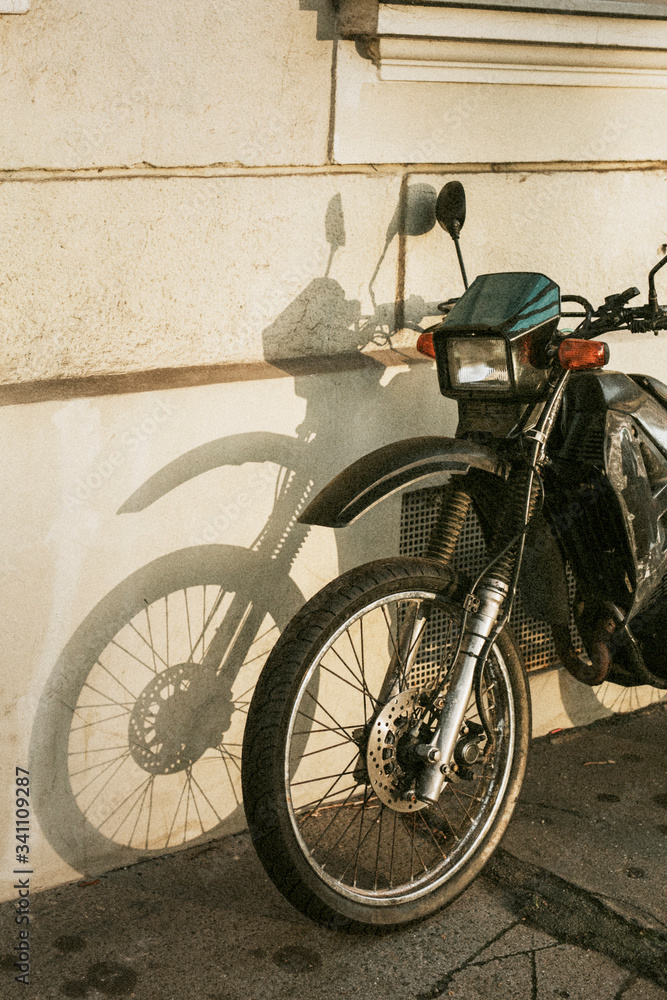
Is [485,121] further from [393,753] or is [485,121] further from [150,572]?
[393,753]

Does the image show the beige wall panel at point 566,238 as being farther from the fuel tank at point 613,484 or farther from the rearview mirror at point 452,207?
the fuel tank at point 613,484

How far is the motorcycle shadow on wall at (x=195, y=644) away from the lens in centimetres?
312

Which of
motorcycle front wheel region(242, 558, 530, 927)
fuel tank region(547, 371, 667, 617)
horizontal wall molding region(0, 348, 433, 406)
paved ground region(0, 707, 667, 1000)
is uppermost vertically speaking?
horizontal wall molding region(0, 348, 433, 406)

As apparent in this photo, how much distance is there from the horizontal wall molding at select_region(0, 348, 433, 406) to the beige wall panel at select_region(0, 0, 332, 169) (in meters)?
0.56

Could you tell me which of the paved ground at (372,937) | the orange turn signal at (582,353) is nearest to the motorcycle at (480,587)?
the orange turn signal at (582,353)

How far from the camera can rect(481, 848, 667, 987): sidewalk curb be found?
9.66 feet

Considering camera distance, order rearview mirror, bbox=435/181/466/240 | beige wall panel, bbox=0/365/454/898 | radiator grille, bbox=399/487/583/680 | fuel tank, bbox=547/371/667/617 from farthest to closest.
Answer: radiator grille, bbox=399/487/583/680, rearview mirror, bbox=435/181/466/240, fuel tank, bbox=547/371/667/617, beige wall panel, bbox=0/365/454/898

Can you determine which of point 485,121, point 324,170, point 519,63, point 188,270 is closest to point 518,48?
point 519,63

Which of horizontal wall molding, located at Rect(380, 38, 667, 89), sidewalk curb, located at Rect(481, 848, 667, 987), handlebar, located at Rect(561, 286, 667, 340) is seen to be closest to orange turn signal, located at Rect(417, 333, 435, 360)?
handlebar, located at Rect(561, 286, 667, 340)

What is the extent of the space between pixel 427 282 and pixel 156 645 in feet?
4.74

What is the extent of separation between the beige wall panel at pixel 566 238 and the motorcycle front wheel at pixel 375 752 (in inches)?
45.8

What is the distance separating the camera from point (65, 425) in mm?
2922

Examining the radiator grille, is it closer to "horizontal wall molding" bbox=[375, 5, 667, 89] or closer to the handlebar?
the handlebar

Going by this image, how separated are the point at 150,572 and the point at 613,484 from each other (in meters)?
1.30
